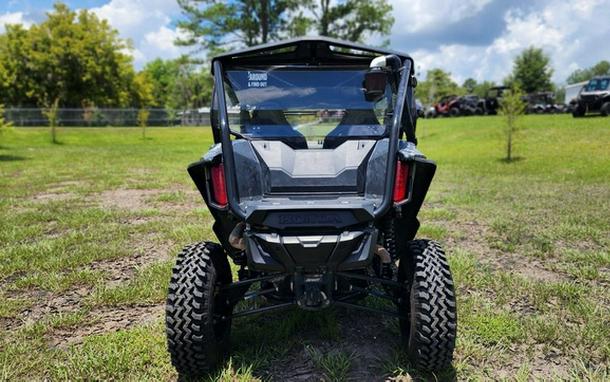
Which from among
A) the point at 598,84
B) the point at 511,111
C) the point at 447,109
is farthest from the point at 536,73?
the point at 511,111

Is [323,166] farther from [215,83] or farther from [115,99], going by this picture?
[115,99]

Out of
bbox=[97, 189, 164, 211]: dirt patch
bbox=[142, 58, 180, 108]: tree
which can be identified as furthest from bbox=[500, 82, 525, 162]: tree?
bbox=[142, 58, 180, 108]: tree

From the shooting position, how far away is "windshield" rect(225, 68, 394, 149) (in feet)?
9.99

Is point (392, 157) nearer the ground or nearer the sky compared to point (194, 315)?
nearer the sky

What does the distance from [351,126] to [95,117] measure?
39316mm

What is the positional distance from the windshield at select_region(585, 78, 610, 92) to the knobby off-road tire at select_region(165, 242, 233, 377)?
24.8 m

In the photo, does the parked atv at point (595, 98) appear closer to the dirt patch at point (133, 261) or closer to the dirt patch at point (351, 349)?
the dirt patch at point (133, 261)

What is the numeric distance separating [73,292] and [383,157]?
296cm

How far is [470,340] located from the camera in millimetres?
3016

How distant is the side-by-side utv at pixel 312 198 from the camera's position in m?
2.39

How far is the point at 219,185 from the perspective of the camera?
2.66 meters

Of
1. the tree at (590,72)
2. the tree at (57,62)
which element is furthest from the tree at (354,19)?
the tree at (590,72)

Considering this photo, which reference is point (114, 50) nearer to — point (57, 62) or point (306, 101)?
point (57, 62)

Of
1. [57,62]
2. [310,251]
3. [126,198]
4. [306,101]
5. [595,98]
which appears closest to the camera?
[310,251]
